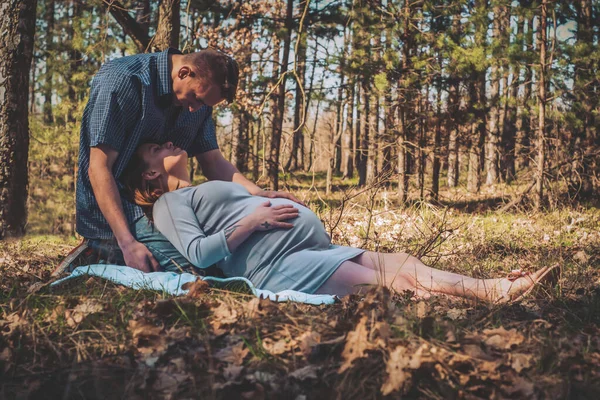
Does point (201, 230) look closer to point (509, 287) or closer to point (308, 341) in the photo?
point (308, 341)

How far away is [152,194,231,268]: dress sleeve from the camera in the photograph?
2994 millimetres

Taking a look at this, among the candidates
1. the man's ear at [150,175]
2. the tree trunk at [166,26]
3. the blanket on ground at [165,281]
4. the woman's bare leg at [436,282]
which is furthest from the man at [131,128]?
the tree trunk at [166,26]

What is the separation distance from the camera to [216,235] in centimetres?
300

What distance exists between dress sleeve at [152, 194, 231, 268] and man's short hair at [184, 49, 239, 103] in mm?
852

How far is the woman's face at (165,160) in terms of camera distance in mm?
3438

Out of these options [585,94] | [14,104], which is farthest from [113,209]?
[585,94]

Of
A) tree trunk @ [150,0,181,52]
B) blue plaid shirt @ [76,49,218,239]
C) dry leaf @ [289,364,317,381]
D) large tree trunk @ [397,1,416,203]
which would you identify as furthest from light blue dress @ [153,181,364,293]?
large tree trunk @ [397,1,416,203]

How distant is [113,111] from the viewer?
3.45 m

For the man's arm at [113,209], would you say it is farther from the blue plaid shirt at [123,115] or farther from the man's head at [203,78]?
the man's head at [203,78]

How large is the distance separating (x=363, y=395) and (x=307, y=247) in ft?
4.85

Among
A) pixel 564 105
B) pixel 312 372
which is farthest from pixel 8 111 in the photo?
pixel 564 105

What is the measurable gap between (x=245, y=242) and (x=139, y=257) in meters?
0.68

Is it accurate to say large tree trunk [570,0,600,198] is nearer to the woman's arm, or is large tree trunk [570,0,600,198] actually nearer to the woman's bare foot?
the woman's bare foot

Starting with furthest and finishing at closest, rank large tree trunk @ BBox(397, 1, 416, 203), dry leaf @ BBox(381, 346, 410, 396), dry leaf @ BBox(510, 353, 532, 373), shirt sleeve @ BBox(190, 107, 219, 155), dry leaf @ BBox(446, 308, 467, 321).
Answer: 1. large tree trunk @ BBox(397, 1, 416, 203)
2. shirt sleeve @ BBox(190, 107, 219, 155)
3. dry leaf @ BBox(446, 308, 467, 321)
4. dry leaf @ BBox(510, 353, 532, 373)
5. dry leaf @ BBox(381, 346, 410, 396)
